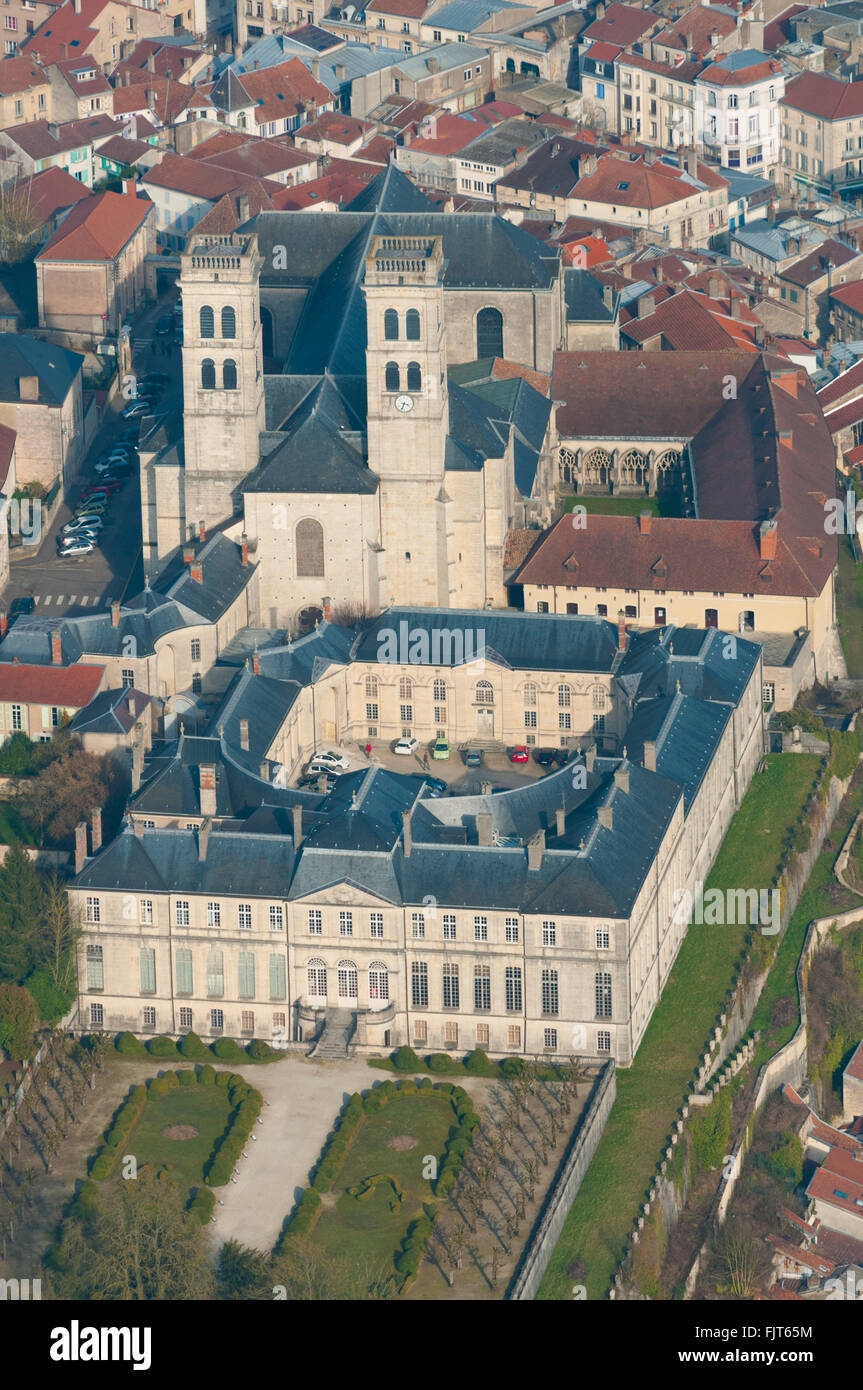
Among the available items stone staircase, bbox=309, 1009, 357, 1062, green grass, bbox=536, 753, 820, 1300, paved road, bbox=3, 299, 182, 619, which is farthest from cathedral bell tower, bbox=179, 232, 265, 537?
stone staircase, bbox=309, 1009, 357, 1062

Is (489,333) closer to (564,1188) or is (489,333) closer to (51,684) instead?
(51,684)

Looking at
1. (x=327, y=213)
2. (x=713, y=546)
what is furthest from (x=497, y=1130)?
(x=327, y=213)

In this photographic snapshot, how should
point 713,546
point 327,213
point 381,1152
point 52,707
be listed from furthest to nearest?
point 327,213, point 713,546, point 52,707, point 381,1152

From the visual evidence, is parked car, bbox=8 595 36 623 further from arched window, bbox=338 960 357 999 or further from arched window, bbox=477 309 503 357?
arched window, bbox=338 960 357 999

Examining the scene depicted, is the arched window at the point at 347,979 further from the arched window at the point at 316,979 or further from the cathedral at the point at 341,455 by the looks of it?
the cathedral at the point at 341,455

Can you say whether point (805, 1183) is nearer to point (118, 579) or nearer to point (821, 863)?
point (821, 863)

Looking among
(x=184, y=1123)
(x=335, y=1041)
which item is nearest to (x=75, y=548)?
(x=335, y=1041)
